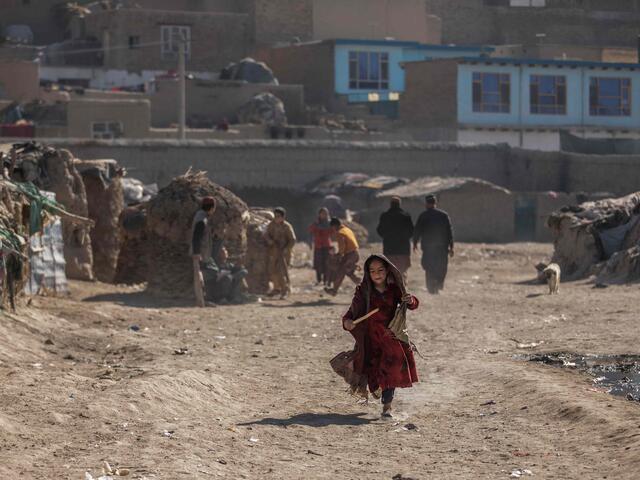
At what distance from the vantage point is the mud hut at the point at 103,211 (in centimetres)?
2156

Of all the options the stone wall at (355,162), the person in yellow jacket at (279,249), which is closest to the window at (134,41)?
the stone wall at (355,162)

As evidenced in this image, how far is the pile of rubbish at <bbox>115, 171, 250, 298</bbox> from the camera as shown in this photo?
1892 centimetres

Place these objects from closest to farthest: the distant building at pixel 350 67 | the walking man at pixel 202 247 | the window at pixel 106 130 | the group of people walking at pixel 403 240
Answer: the walking man at pixel 202 247 < the group of people walking at pixel 403 240 < the window at pixel 106 130 < the distant building at pixel 350 67

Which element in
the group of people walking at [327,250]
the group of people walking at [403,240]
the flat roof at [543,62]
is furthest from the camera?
the flat roof at [543,62]

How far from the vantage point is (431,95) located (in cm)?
4612

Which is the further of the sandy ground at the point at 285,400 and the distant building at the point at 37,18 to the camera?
the distant building at the point at 37,18

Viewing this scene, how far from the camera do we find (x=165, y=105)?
156ft

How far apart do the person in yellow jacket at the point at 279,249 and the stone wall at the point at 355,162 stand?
11.9 m

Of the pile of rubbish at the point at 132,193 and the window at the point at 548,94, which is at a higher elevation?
the window at the point at 548,94

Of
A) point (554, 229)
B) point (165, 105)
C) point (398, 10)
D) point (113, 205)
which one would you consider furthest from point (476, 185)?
point (398, 10)

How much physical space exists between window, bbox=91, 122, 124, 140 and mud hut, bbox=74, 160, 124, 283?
20684 mm

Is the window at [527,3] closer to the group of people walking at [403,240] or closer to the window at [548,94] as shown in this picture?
the window at [548,94]

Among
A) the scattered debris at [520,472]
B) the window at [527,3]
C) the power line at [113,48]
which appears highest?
the window at [527,3]

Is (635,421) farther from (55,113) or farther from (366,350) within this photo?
(55,113)
